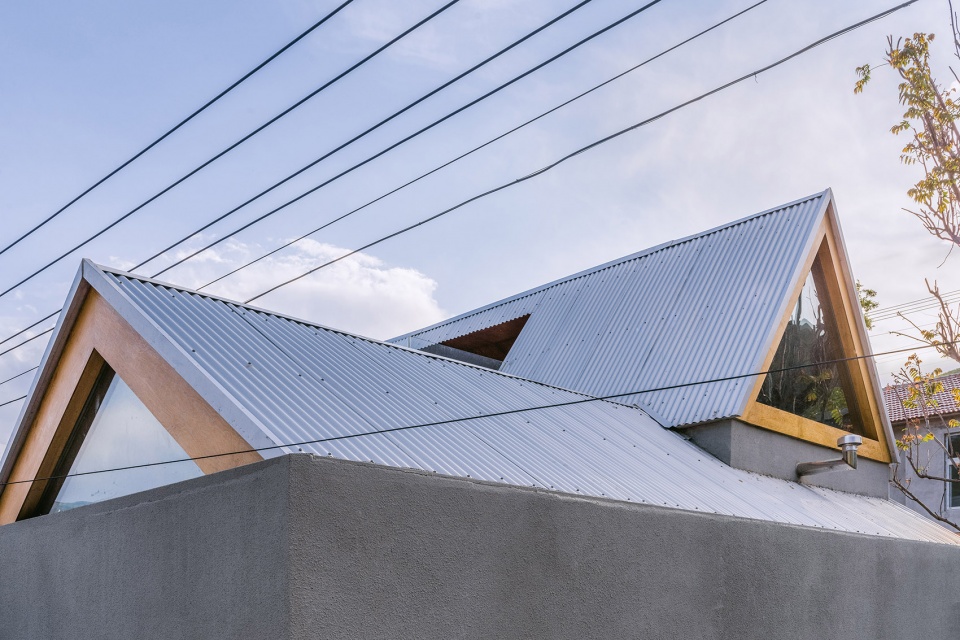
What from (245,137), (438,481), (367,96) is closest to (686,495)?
(438,481)

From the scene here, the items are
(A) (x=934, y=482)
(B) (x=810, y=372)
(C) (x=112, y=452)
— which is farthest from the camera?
(A) (x=934, y=482)

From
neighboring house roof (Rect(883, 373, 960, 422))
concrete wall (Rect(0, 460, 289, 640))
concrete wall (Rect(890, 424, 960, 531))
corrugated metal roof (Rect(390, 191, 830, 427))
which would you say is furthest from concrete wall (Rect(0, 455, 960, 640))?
concrete wall (Rect(890, 424, 960, 531))

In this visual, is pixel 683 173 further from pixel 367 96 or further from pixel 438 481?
pixel 438 481

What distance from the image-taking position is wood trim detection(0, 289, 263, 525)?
644 centimetres

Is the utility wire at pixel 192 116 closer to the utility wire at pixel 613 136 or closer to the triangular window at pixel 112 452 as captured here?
the utility wire at pixel 613 136

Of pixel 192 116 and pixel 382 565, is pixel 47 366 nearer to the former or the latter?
pixel 192 116

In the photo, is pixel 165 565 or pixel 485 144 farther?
pixel 485 144

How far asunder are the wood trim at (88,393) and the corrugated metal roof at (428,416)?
0.24m

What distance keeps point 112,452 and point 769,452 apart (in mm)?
8423

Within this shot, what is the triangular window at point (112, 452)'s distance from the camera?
7.26 meters

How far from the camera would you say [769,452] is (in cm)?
1188

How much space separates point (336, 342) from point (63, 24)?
5445 millimetres

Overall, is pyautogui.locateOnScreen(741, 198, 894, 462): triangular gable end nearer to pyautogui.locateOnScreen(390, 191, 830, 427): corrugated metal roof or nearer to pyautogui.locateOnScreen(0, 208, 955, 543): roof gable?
pyautogui.locateOnScreen(390, 191, 830, 427): corrugated metal roof

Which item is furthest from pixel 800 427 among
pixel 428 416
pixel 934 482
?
pixel 934 482
